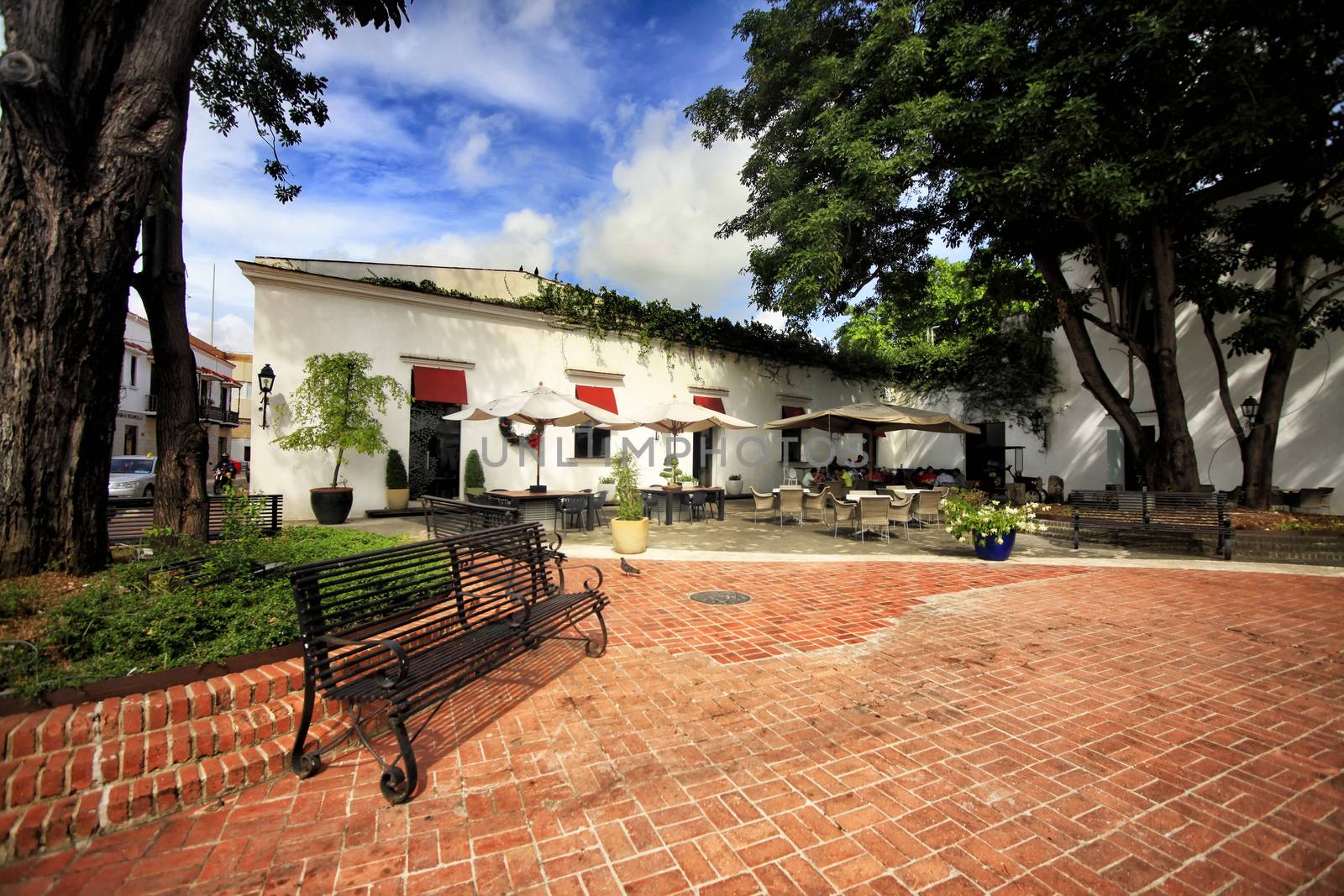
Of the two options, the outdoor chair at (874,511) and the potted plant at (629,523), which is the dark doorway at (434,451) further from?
the outdoor chair at (874,511)

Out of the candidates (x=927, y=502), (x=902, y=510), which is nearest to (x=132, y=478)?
(x=902, y=510)

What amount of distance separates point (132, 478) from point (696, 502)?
13306mm

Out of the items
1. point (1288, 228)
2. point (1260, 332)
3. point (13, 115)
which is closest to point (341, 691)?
point (13, 115)

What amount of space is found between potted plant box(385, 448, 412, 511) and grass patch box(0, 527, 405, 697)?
25.2ft

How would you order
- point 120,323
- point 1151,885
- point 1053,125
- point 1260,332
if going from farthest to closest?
point 1260,332
point 1053,125
point 120,323
point 1151,885

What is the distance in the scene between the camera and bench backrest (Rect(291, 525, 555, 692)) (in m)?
2.38

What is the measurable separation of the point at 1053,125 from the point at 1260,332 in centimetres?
548

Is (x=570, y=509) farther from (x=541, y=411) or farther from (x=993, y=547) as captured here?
(x=993, y=547)

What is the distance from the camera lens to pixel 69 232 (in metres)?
3.13

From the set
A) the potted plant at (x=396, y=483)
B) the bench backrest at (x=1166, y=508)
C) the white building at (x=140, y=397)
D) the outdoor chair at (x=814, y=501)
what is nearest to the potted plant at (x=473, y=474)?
the potted plant at (x=396, y=483)

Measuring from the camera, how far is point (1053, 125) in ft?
29.0

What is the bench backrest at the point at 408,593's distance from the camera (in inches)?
93.8

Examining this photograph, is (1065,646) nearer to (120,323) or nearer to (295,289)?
(120,323)

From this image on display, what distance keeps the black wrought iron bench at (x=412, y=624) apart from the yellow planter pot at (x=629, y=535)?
311cm
